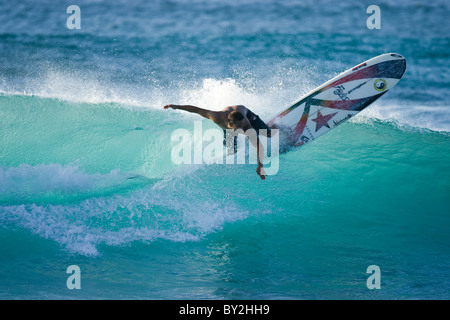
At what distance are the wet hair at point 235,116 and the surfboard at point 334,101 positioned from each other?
91cm

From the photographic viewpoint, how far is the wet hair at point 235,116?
512cm

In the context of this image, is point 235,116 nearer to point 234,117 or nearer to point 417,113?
point 234,117

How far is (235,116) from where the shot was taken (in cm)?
516

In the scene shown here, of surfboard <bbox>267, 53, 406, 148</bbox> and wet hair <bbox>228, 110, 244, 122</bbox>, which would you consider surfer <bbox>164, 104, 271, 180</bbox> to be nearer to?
wet hair <bbox>228, 110, 244, 122</bbox>

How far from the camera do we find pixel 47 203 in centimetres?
546

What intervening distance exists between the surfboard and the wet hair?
2.99 ft

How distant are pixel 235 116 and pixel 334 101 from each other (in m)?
1.61

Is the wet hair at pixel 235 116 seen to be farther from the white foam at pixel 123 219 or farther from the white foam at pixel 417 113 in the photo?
the white foam at pixel 417 113

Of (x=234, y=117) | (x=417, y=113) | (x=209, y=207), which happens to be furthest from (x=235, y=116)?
(x=417, y=113)

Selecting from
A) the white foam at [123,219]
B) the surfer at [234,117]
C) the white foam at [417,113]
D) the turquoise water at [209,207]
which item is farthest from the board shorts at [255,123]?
the white foam at [417,113]

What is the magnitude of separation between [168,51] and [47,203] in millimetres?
9650

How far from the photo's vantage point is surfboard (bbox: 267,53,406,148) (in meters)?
5.98

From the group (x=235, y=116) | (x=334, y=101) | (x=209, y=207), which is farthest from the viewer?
(x=334, y=101)

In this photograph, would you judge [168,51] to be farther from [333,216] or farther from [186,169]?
[333,216]
